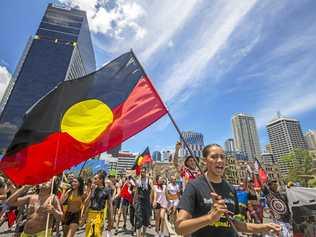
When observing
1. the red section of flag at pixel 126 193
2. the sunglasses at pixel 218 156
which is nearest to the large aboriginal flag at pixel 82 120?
the sunglasses at pixel 218 156

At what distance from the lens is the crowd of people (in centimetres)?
245

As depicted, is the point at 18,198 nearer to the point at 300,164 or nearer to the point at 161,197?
the point at 161,197

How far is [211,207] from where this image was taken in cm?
247

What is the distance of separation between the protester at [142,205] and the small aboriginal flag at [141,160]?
1.29m

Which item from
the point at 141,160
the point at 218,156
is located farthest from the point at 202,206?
the point at 141,160

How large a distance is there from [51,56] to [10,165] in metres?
150

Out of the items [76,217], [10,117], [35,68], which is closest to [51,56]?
[35,68]

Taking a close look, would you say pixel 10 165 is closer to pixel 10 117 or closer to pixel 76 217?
pixel 76 217

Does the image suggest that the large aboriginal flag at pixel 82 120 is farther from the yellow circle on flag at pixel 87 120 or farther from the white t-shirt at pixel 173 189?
the white t-shirt at pixel 173 189

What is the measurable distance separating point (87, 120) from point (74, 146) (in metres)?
0.50

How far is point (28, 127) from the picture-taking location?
393cm

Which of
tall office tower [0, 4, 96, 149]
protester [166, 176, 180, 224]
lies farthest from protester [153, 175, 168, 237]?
tall office tower [0, 4, 96, 149]

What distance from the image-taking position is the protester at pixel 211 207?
214cm

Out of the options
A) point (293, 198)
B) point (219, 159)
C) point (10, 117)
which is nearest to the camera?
point (219, 159)
